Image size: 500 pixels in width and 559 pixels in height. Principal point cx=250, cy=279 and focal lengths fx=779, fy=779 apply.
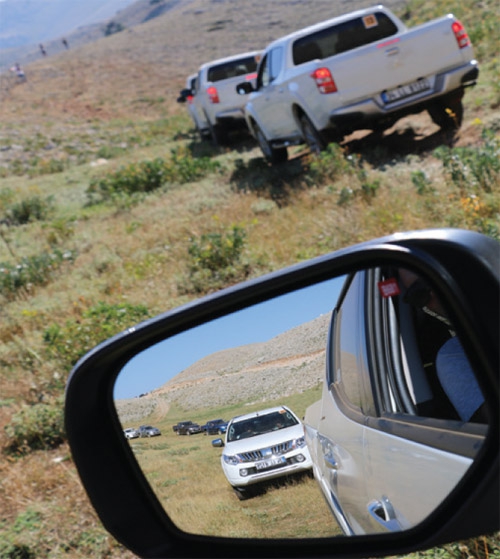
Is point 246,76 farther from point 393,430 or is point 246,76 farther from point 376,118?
point 393,430

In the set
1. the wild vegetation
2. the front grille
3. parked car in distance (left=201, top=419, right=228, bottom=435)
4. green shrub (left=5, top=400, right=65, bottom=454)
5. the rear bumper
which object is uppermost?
parked car in distance (left=201, top=419, right=228, bottom=435)

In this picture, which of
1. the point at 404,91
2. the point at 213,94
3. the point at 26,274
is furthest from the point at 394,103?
the point at 213,94

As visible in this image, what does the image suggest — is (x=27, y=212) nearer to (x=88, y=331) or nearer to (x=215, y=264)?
(x=215, y=264)

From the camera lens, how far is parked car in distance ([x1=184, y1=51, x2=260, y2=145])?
16375 millimetres

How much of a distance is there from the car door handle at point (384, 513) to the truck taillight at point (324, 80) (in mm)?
8154

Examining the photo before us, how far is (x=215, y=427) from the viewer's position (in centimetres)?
142

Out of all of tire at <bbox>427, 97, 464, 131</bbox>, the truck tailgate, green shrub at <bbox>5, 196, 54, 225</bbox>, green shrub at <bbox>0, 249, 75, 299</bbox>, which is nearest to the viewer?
green shrub at <bbox>0, 249, 75, 299</bbox>

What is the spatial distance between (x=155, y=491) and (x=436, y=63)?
851 cm

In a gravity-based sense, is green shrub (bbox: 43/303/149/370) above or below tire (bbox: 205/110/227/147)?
below

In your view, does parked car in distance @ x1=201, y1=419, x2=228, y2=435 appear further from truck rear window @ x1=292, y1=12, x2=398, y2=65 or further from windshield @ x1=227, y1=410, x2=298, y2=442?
truck rear window @ x1=292, y1=12, x2=398, y2=65

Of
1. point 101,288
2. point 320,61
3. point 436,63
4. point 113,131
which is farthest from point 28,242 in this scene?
point 113,131

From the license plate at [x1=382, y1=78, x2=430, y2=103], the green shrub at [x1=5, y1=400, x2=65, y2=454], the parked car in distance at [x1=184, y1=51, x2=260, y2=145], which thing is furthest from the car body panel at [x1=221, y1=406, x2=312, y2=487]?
the parked car in distance at [x1=184, y1=51, x2=260, y2=145]

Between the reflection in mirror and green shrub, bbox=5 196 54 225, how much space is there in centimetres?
1303

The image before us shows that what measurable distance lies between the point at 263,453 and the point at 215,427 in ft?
0.36
